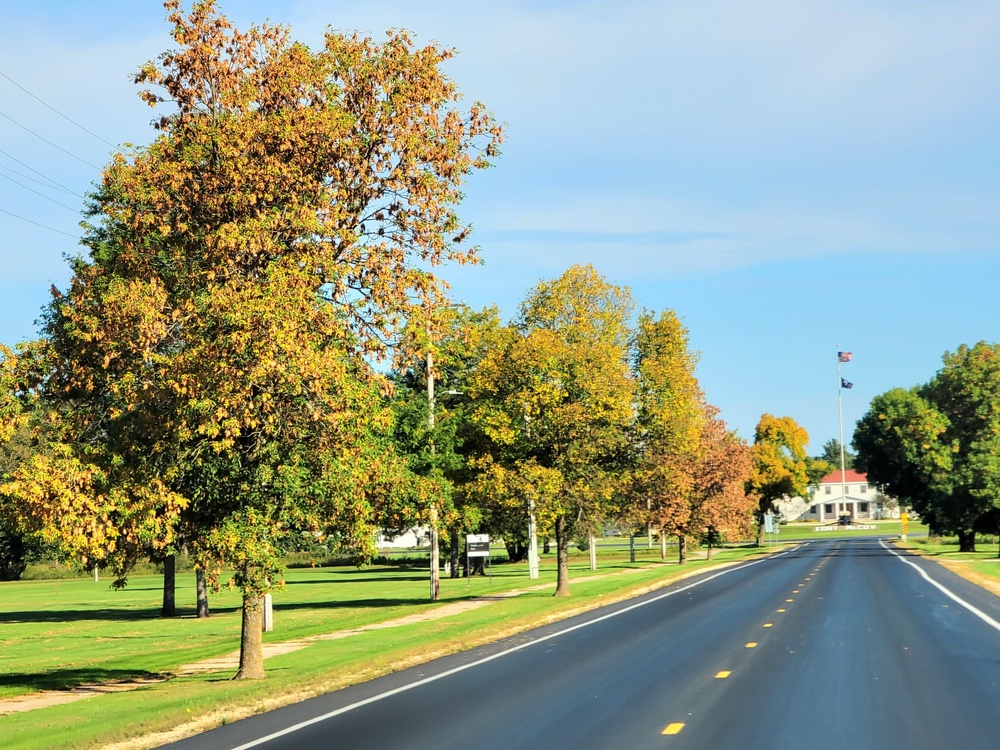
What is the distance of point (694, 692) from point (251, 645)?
7953 millimetres

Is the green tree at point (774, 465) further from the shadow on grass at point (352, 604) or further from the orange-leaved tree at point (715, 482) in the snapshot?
the shadow on grass at point (352, 604)

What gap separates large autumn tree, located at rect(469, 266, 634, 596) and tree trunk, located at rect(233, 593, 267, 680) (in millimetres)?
18693

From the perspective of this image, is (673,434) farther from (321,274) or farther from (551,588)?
(321,274)

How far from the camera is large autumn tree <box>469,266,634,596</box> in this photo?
125 ft

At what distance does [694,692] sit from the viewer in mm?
14727

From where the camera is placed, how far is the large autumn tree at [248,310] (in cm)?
1752

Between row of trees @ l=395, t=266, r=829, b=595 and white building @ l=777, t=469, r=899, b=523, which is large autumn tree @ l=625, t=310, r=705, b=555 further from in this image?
white building @ l=777, t=469, r=899, b=523

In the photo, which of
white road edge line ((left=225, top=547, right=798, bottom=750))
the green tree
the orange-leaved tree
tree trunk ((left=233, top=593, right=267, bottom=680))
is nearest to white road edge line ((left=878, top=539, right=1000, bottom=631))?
white road edge line ((left=225, top=547, right=798, bottom=750))

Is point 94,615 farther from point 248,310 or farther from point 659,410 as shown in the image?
point 248,310

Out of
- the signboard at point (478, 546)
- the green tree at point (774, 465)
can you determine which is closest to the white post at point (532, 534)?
the signboard at point (478, 546)

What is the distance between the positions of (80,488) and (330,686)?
465 centimetres

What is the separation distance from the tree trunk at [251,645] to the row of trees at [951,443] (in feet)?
191

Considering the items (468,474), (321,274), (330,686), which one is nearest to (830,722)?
(330,686)

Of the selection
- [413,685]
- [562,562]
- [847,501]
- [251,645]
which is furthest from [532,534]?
[847,501]
